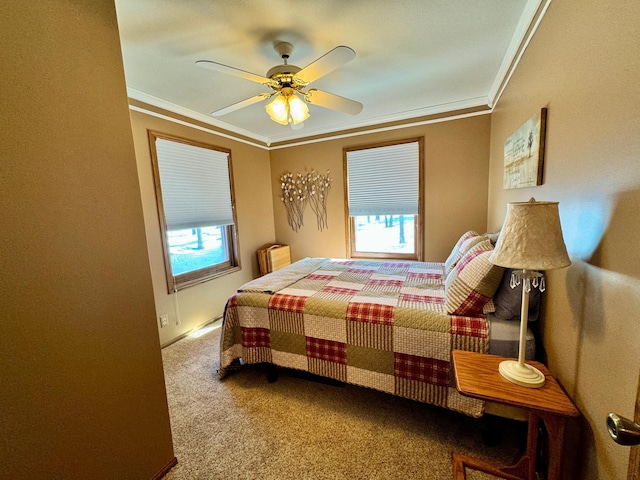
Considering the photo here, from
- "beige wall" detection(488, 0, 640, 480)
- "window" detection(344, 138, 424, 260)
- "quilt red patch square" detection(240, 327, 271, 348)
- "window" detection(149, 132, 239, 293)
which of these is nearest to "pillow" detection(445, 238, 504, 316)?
"beige wall" detection(488, 0, 640, 480)

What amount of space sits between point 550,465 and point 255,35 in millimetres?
2595

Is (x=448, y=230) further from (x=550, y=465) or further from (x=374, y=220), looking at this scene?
(x=550, y=465)

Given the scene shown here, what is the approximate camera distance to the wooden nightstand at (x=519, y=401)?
37.1 inches

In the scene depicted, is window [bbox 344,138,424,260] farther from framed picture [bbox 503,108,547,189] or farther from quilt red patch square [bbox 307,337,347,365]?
quilt red patch square [bbox 307,337,347,365]

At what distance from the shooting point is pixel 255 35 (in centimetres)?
166

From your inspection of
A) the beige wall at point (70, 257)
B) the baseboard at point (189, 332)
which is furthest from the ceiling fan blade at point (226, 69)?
the baseboard at point (189, 332)

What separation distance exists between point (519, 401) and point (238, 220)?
10.6ft

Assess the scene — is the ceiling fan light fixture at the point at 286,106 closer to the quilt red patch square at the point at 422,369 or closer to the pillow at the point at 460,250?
the pillow at the point at 460,250

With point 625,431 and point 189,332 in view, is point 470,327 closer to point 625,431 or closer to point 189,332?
point 625,431

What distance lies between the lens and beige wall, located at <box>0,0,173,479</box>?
0.82 metres

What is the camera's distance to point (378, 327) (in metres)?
1.58

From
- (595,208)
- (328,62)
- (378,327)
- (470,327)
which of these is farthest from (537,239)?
(328,62)

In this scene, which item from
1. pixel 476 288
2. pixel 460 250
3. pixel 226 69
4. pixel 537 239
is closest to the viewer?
pixel 537 239

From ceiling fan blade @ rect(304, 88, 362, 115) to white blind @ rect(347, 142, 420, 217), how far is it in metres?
1.39
